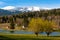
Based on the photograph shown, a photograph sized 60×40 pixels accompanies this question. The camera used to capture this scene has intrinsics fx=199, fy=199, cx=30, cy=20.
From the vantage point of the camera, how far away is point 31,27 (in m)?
105

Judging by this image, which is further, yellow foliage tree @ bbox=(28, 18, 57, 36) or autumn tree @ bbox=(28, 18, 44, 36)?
yellow foliage tree @ bbox=(28, 18, 57, 36)

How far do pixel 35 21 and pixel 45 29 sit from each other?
22.7 ft

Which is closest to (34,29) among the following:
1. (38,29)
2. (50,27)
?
(38,29)

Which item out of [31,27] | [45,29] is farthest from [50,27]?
[31,27]

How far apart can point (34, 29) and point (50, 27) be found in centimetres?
872

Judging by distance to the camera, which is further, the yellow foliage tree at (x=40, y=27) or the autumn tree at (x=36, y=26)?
the yellow foliage tree at (x=40, y=27)

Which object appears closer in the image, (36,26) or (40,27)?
(36,26)

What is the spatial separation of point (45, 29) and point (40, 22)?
15.3 ft

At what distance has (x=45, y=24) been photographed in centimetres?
10588

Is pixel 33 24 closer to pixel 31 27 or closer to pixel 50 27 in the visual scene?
pixel 31 27

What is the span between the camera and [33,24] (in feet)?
340

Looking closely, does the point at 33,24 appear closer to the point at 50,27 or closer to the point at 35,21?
the point at 35,21

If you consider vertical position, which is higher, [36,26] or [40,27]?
[36,26]

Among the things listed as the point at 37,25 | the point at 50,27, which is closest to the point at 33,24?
the point at 37,25
